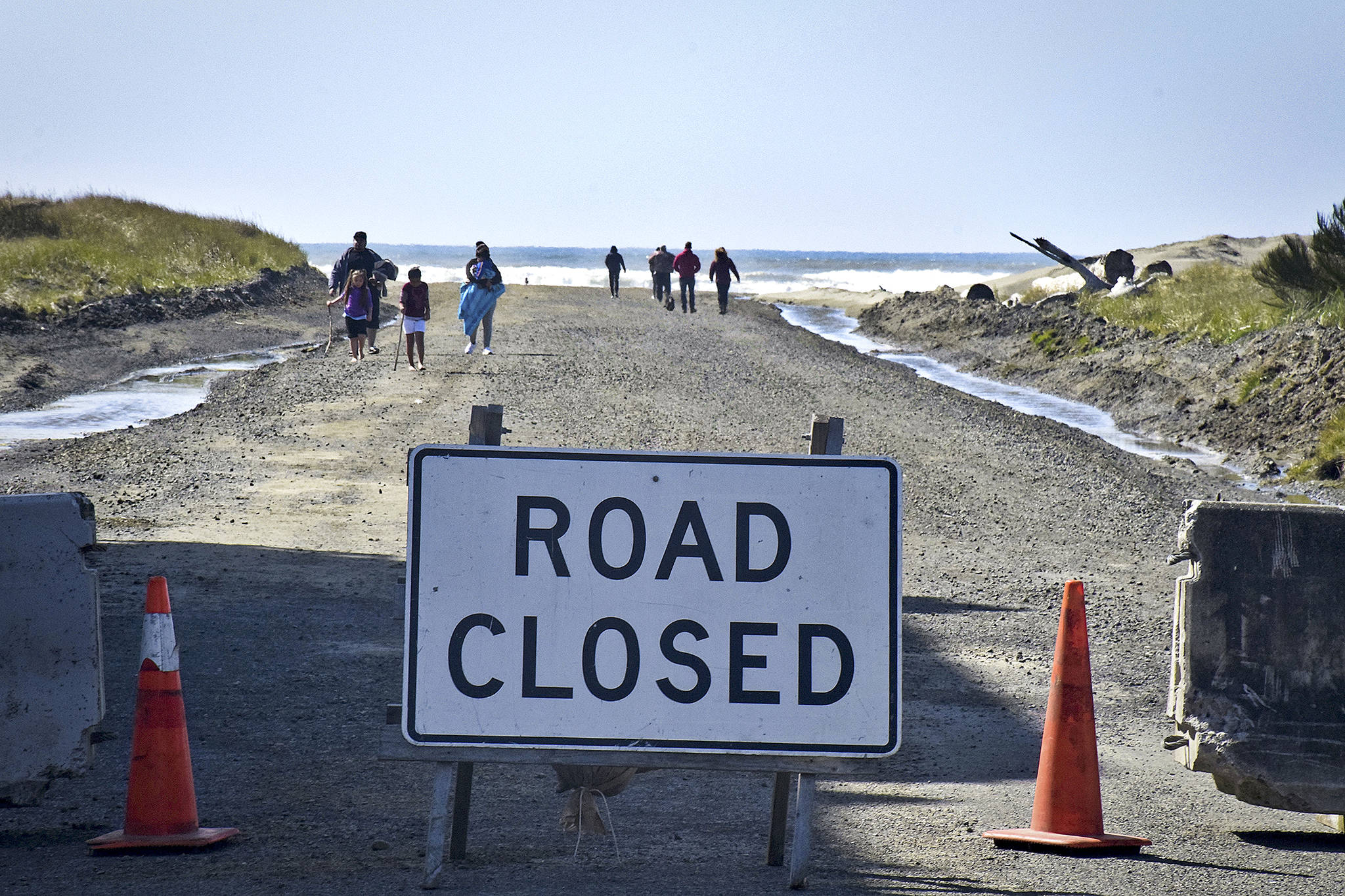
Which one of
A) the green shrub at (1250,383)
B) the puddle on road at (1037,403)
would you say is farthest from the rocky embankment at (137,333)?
the green shrub at (1250,383)

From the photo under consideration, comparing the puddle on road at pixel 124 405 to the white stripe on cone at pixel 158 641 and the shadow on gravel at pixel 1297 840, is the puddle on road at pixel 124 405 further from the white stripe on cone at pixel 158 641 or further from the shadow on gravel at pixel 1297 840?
the shadow on gravel at pixel 1297 840

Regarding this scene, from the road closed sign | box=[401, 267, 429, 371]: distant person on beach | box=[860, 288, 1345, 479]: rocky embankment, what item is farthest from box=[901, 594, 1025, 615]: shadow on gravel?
box=[401, 267, 429, 371]: distant person on beach

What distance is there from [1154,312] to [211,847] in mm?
28642

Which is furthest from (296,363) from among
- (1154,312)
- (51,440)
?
(1154,312)

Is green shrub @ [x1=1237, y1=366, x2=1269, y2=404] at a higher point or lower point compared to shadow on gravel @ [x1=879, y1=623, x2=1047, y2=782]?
higher

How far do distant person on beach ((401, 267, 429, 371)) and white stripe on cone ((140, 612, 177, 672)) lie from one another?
15269 millimetres

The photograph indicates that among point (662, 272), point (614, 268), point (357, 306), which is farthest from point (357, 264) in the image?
point (614, 268)

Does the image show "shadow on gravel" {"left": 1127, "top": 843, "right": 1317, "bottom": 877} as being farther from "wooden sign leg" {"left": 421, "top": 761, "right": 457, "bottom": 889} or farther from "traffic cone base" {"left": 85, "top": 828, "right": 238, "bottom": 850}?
"traffic cone base" {"left": 85, "top": 828, "right": 238, "bottom": 850}

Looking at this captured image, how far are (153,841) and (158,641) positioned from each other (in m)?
0.62

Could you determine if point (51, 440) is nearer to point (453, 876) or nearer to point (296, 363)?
point (296, 363)

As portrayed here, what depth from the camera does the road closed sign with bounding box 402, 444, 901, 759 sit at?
3945 millimetres

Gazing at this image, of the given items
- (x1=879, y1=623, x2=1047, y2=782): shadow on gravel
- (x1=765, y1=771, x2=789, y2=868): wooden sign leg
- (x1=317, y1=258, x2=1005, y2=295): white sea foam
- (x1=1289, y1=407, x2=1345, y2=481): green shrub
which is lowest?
(x1=879, y1=623, x2=1047, y2=782): shadow on gravel

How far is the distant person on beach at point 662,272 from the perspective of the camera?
39.9m

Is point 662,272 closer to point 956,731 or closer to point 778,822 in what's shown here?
point 956,731
